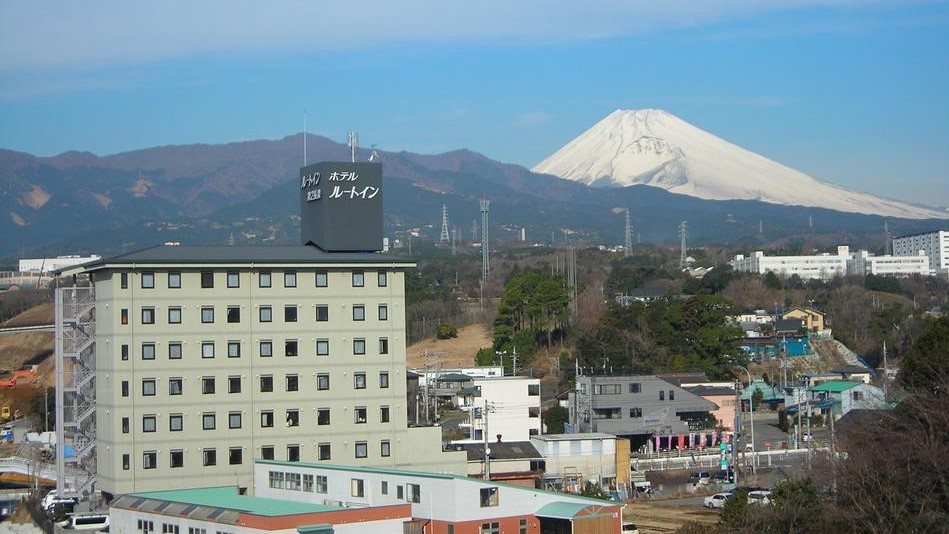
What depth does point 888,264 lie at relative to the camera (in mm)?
157875

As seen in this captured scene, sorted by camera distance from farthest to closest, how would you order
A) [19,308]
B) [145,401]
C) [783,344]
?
[19,308], [783,344], [145,401]

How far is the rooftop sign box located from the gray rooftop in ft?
1.14

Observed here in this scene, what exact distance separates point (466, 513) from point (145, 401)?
36.0 feet

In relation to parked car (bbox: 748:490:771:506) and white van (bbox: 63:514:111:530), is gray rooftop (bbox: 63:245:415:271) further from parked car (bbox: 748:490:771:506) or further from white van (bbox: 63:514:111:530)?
parked car (bbox: 748:490:771:506)

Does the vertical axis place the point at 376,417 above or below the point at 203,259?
below

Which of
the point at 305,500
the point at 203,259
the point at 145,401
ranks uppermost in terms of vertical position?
the point at 203,259

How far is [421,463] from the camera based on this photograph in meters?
36.8

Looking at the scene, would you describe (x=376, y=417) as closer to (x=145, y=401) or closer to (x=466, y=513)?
(x=145, y=401)

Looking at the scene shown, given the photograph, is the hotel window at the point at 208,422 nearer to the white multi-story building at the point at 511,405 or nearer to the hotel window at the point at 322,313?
the hotel window at the point at 322,313

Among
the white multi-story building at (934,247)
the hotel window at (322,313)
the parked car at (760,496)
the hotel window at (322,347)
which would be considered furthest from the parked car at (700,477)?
the white multi-story building at (934,247)

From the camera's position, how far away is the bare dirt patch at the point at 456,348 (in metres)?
80.3

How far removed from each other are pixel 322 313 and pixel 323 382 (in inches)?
74.3

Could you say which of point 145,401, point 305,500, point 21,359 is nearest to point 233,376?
point 145,401

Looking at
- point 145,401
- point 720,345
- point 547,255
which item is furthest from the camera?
point 547,255
